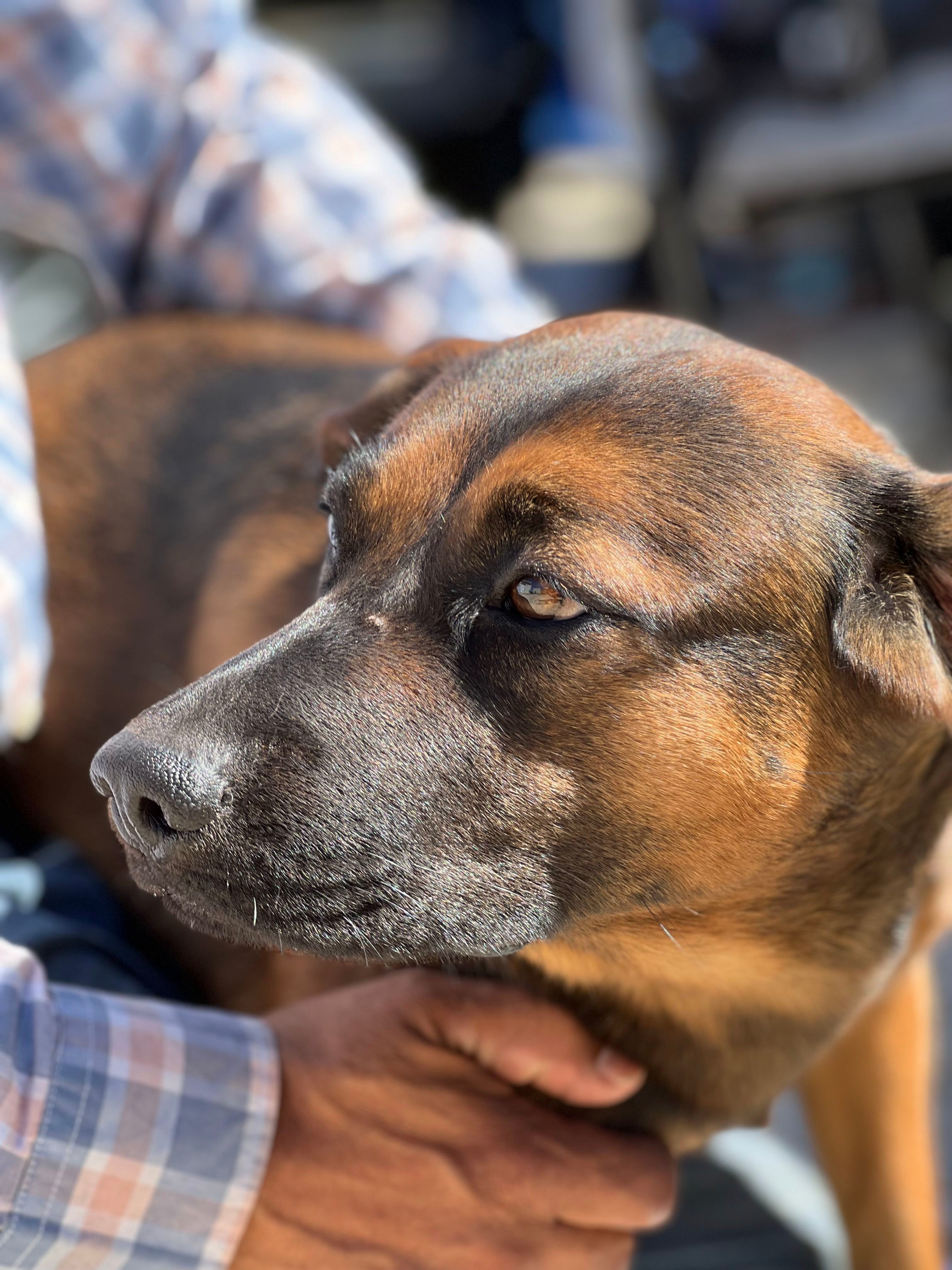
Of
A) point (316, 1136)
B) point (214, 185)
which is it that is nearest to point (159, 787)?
point (316, 1136)

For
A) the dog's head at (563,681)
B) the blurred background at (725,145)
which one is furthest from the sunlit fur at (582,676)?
the blurred background at (725,145)

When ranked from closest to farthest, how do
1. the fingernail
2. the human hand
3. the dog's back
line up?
the human hand
the fingernail
the dog's back

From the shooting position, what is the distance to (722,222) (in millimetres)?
6617

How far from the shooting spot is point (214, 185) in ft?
9.39

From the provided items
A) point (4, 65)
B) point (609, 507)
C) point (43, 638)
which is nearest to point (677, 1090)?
point (609, 507)

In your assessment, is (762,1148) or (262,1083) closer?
(262,1083)

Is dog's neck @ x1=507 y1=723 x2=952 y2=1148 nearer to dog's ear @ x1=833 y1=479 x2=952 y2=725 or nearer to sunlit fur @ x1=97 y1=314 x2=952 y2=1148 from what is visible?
sunlit fur @ x1=97 y1=314 x2=952 y2=1148

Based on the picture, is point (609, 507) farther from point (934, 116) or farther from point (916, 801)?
point (934, 116)

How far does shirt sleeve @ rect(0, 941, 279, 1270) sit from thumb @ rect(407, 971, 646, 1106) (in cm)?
23

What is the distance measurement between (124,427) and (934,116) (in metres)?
4.56

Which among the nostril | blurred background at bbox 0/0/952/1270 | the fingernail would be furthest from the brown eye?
blurred background at bbox 0/0/952/1270

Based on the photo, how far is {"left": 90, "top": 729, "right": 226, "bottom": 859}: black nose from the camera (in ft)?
4.74

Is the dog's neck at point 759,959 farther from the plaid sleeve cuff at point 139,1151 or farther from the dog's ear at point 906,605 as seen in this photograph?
the plaid sleeve cuff at point 139,1151

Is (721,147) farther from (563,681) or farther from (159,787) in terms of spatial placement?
(159,787)
